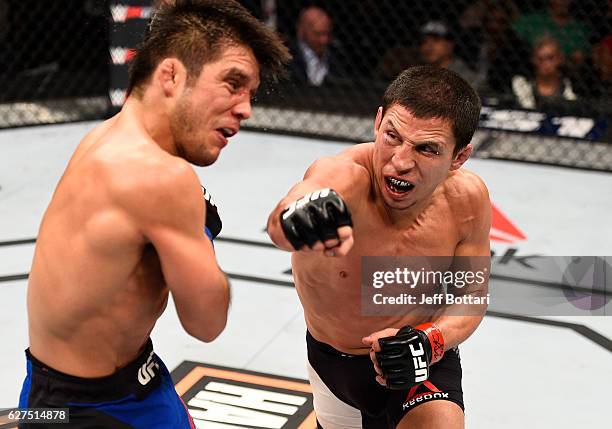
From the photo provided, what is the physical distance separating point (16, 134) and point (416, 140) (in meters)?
4.19

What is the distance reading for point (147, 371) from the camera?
6.59 ft

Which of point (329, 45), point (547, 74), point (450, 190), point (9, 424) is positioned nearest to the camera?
point (450, 190)

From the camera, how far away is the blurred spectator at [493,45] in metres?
5.94

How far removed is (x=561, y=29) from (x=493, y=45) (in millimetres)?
423

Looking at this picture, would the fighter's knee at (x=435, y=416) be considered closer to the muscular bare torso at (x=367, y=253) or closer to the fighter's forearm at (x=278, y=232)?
the muscular bare torso at (x=367, y=253)

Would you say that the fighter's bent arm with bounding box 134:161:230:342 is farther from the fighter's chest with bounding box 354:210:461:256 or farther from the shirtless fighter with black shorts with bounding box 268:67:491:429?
the fighter's chest with bounding box 354:210:461:256

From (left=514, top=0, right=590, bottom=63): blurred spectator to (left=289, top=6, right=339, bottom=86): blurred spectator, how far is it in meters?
1.22

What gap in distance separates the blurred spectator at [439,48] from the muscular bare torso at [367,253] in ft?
11.9

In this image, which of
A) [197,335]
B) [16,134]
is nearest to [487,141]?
[16,134]

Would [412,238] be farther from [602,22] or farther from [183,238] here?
[602,22]

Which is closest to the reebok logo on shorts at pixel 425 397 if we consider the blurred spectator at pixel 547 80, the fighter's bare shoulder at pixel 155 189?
the fighter's bare shoulder at pixel 155 189

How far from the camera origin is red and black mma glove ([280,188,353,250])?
5.90 feet

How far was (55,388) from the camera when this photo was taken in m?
1.93

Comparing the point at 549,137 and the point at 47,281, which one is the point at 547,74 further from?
the point at 47,281
